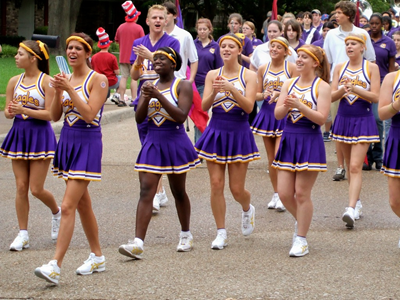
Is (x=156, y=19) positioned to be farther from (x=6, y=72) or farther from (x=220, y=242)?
(x=6, y=72)

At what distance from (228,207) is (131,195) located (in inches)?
52.4

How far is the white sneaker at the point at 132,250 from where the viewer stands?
232 inches

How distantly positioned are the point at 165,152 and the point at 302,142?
1230 millimetres

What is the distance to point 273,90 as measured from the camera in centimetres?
793

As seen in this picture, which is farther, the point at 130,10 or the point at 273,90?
the point at 130,10

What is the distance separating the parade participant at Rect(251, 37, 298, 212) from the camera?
7.80 meters

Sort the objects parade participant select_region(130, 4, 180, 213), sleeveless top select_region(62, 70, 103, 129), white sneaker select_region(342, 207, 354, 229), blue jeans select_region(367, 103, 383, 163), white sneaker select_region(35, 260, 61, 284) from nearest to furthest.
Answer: white sneaker select_region(35, 260, 61, 284) → sleeveless top select_region(62, 70, 103, 129) → white sneaker select_region(342, 207, 354, 229) → parade participant select_region(130, 4, 180, 213) → blue jeans select_region(367, 103, 383, 163)

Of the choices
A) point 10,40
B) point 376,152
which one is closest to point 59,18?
point 10,40

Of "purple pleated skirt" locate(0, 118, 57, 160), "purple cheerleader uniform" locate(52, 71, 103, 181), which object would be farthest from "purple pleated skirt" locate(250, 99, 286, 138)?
"purple cheerleader uniform" locate(52, 71, 103, 181)

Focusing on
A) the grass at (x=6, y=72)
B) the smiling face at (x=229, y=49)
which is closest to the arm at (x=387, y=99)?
the smiling face at (x=229, y=49)

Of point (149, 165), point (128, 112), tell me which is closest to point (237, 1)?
point (128, 112)

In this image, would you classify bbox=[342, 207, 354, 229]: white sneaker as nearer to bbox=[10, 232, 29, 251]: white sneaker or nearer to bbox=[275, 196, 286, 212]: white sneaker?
bbox=[275, 196, 286, 212]: white sneaker

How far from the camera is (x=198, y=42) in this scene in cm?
1132

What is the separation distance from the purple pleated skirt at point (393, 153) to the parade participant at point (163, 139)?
5.55 ft
